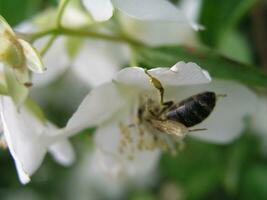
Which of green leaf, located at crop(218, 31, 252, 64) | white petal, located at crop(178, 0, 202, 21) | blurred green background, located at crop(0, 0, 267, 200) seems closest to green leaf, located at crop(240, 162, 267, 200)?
blurred green background, located at crop(0, 0, 267, 200)

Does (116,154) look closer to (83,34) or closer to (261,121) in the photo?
(83,34)

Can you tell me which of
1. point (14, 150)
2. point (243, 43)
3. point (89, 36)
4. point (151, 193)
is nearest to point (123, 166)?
point (89, 36)

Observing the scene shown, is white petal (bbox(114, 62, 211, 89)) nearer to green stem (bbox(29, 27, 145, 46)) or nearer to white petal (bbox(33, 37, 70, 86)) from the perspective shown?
green stem (bbox(29, 27, 145, 46))

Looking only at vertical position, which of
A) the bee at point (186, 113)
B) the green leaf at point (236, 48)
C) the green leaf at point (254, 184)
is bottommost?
the green leaf at point (254, 184)

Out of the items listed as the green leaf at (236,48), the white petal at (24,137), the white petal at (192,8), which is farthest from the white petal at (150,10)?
the green leaf at (236,48)

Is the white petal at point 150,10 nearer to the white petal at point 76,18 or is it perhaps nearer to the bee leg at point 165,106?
the bee leg at point 165,106

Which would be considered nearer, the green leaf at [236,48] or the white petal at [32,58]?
the white petal at [32,58]
